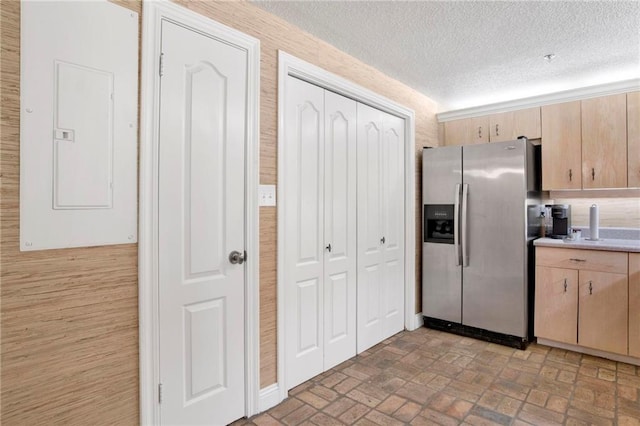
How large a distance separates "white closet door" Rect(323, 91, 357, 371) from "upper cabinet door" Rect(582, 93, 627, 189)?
2175 mm

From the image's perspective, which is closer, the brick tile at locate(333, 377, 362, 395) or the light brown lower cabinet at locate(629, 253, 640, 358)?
the brick tile at locate(333, 377, 362, 395)

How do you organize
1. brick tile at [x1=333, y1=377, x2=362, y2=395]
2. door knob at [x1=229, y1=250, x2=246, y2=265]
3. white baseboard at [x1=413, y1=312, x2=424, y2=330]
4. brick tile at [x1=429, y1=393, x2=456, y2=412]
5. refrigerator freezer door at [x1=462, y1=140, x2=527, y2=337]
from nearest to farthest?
door knob at [x1=229, y1=250, x2=246, y2=265], brick tile at [x1=429, y1=393, x2=456, y2=412], brick tile at [x1=333, y1=377, x2=362, y2=395], refrigerator freezer door at [x1=462, y1=140, x2=527, y2=337], white baseboard at [x1=413, y1=312, x2=424, y2=330]

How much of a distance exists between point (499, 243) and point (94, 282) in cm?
315

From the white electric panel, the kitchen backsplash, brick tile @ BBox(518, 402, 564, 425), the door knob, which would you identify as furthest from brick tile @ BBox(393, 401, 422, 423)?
the kitchen backsplash

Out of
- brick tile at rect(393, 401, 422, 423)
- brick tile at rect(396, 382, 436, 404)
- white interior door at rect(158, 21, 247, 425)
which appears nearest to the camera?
white interior door at rect(158, 21, 247, 425)

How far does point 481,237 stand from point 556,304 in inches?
32.7

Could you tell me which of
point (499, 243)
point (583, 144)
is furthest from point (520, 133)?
point (499, 243)

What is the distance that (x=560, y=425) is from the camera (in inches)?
79.9

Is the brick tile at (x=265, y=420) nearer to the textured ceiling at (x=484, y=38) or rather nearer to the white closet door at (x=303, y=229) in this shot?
the white closet door at (x=303, y=229)

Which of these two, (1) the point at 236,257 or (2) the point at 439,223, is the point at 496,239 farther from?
(1) the point at 236,257

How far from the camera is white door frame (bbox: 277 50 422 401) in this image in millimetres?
2268

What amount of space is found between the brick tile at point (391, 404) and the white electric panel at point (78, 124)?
1.79 meters

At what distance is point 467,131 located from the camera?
391 centimetres

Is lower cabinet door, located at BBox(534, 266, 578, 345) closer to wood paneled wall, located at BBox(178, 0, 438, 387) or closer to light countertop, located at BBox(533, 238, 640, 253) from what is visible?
light countertop, located at BBox(533, 238, 640, 253)
